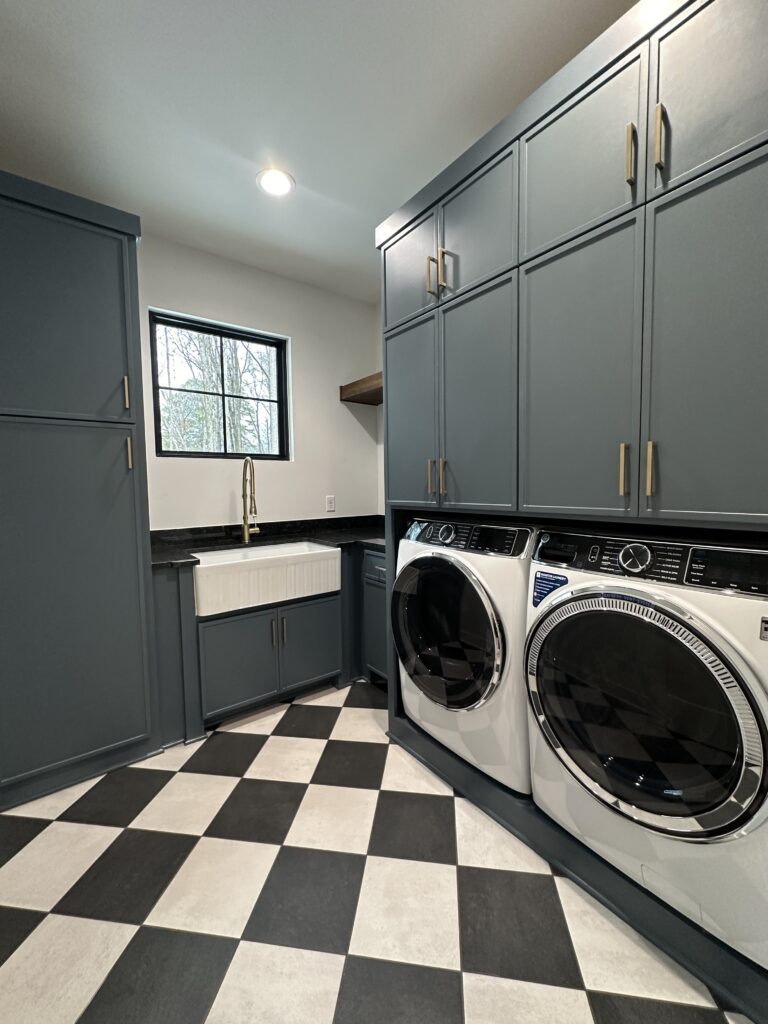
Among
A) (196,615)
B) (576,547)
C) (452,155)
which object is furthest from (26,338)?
(576,547)

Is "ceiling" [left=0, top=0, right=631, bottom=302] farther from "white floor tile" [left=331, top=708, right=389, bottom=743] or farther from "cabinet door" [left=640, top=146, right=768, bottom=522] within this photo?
"white floor tile" [left=331, top=708, right=389, bottom=743]

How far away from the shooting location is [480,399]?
1521 millimetres

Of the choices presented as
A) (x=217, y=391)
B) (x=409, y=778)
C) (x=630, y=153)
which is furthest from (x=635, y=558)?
(x=217, y=391)

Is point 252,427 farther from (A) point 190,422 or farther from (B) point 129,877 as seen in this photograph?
(B) point 129,877

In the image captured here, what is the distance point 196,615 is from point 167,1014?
4.33ft

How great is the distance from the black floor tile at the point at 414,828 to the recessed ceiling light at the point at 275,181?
2672 mm

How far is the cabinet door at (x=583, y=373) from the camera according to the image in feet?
3.67

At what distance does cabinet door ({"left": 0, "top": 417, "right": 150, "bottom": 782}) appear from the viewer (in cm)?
161

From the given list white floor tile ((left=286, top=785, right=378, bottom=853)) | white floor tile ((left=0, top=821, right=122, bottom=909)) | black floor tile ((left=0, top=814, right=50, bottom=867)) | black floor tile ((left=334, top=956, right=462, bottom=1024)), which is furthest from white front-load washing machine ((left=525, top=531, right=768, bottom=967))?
black floor tile ((left=0, top=814, right=50, bottom=867))

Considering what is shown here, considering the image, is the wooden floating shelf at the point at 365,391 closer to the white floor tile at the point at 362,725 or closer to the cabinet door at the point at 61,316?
the cabinet door at the point at 61,316

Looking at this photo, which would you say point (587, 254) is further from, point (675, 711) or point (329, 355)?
point (329, 355)

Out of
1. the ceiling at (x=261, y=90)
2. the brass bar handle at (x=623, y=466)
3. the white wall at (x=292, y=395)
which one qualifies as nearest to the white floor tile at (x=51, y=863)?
the white wall at (x=292, y=395)

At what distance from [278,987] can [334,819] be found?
536 mm

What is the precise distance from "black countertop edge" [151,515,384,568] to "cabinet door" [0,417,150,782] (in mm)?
262
